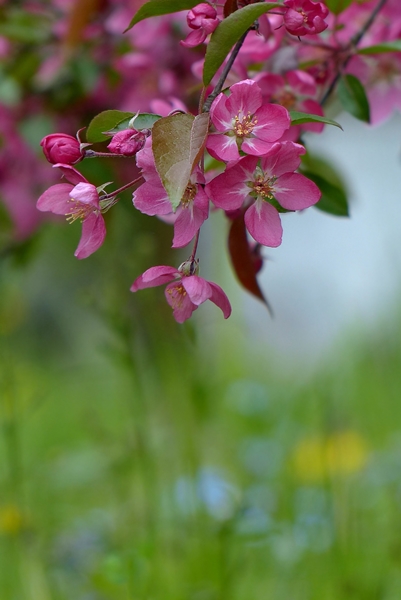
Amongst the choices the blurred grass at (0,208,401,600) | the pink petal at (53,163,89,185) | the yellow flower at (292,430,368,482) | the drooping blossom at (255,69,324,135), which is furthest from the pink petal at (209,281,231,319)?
the yellow flower at (292,430,368,482)

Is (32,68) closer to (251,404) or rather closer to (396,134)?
(251,404)

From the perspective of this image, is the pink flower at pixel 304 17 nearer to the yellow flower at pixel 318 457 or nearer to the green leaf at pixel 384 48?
the green leaf at pixel 384 48

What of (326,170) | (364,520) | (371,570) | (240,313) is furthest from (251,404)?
(240,313)

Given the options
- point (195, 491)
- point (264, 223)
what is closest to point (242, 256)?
point (264, 223)

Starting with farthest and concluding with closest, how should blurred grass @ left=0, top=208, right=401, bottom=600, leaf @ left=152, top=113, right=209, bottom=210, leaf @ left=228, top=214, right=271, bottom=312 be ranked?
blurred grass @ left=0, top=208, right=401, bottom=600 < leaf @ left=228, top=214, right=271, bottom=312 < leaf @ left=152, top=113, right=209, bottom=210

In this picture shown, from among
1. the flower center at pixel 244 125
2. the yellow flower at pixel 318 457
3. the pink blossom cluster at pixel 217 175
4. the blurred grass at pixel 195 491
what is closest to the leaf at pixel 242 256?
the pink blossom cluster at pixel 217 175

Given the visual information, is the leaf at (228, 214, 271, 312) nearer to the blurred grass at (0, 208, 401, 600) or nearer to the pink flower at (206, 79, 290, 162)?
the pink flower at (206, 79, 290, 162)
